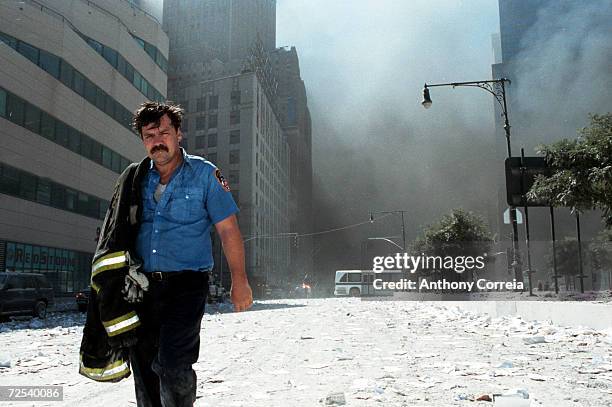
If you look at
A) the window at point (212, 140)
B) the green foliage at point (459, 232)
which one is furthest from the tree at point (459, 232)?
the window at point (212, 140)

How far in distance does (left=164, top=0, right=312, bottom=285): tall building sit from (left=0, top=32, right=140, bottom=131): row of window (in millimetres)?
24176

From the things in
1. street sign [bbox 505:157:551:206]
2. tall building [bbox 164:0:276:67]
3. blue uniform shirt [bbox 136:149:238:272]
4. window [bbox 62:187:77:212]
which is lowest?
blue uniform shirt [bbox 136:149:238:272]

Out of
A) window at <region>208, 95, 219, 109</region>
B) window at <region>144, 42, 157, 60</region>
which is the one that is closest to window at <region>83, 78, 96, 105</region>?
window at <region>144, 42, 157, 60</region>

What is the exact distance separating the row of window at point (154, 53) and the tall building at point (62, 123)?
0.96 metres

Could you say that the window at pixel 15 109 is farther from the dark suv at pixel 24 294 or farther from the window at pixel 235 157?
the window at pixel 235 157

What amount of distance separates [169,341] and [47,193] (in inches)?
1317

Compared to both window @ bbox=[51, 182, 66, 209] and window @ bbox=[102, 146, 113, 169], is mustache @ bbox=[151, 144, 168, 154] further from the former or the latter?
window @ bbox=[102, 146, 113, 169]

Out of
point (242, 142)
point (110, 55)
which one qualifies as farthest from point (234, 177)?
point (110, 55)

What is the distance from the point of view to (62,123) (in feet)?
109

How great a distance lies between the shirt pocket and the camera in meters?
2.79

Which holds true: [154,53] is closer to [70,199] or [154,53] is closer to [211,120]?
[70,199]

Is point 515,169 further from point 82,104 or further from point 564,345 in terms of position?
point 82,104

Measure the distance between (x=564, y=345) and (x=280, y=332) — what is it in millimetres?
5458

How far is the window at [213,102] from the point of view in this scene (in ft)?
273
